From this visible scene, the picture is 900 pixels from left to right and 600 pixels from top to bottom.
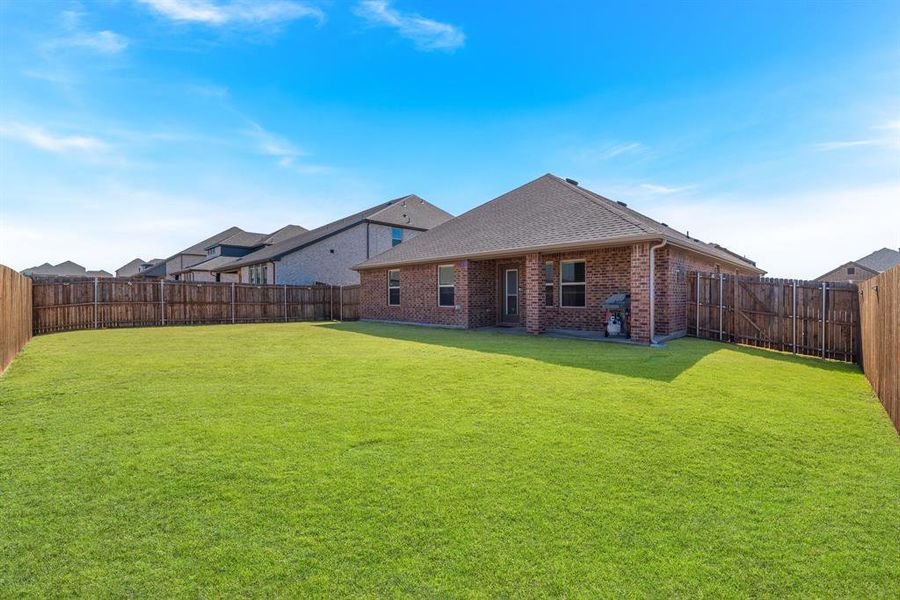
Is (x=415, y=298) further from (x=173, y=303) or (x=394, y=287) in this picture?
(x=173, y=303)

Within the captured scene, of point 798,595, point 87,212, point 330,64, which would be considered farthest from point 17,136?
point 798,595

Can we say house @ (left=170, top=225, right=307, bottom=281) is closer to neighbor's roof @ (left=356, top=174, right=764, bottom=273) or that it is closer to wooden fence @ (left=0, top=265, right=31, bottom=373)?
neighbor's roof @ (left=356, top=174, right=764, bottom=273)

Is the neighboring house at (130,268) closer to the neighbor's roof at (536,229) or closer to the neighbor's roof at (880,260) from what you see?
the neighbor's roof at (536,229)

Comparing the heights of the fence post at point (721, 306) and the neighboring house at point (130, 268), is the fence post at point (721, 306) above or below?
below

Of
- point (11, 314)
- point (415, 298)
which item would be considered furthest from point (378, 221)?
point (11, 314)

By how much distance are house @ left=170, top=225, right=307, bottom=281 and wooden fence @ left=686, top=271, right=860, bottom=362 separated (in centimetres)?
2982

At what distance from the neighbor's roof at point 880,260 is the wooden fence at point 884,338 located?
41166 mm

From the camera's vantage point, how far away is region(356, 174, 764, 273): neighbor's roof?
1202 centimetres

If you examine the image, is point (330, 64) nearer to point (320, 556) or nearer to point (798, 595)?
point (320, 556)

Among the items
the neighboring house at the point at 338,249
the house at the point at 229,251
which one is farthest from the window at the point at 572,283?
the house at the point at 229,251

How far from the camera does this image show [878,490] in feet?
Answer: 10.8

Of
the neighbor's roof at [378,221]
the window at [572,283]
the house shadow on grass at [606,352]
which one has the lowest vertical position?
the house shadow on grass at [606,352]

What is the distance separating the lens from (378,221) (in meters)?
27.2

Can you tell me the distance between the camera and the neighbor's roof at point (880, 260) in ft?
119
